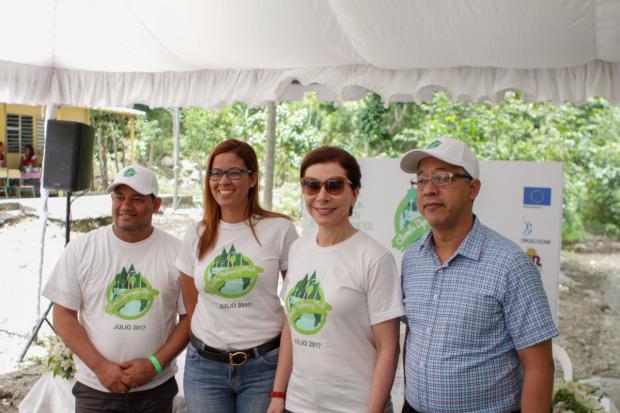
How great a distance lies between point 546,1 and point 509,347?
1.52 metres

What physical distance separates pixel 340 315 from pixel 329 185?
392 mm

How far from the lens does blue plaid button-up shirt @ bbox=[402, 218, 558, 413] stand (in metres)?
1.45

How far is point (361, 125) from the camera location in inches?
525

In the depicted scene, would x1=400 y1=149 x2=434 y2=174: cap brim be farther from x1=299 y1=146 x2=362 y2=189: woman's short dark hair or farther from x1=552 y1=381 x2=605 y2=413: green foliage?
x1=552 y1=381 x2=605 y2=413: green foliage

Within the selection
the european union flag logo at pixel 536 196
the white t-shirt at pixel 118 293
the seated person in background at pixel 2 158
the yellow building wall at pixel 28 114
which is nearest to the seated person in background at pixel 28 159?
the yellow building wall at pixel 28 114

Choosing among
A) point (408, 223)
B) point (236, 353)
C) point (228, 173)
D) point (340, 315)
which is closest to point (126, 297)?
point (236, 353)

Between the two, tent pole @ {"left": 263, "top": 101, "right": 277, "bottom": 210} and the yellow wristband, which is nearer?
the yellow wristband

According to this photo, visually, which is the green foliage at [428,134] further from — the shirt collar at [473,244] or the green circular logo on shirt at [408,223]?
the shirt collar at [473,244]

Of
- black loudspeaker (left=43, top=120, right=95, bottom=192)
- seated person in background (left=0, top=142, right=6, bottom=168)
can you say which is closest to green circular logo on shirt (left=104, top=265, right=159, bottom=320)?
black loudspeaker (left=43, top=120, right=95, bottom=192)

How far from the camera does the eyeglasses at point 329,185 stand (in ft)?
5.63

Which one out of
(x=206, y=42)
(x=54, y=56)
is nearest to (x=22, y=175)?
(x=54, y=56)

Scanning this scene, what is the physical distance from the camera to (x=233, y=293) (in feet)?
6.34

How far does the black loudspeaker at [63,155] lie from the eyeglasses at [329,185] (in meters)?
3.16

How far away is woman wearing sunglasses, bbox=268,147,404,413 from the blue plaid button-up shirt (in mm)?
115
